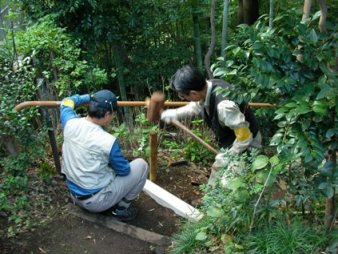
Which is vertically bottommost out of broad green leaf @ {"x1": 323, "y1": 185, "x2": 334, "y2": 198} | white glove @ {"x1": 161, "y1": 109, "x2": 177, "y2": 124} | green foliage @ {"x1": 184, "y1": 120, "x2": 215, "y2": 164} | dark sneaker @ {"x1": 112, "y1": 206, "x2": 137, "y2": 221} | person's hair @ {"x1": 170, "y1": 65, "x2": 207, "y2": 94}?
green foliage @ {"x1": 184, "y1": 120, "x2": 215, "y2": 164}

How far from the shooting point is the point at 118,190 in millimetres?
3891

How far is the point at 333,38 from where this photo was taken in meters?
2.37

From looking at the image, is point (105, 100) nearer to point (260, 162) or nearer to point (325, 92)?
point (260, 162)

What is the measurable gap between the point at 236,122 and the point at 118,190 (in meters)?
1.26

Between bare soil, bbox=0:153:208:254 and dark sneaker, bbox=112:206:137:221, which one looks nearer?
bare soil, bbox=0:153:208:254

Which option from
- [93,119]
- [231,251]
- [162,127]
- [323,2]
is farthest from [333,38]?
[162,127]

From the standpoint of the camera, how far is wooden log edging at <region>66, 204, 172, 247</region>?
12.2ft

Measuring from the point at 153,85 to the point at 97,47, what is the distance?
4.45 ft

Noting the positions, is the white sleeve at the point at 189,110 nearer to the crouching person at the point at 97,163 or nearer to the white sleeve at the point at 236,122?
the white sleeve at the point at 236,122

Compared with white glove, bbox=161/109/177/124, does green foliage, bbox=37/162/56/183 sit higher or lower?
lower

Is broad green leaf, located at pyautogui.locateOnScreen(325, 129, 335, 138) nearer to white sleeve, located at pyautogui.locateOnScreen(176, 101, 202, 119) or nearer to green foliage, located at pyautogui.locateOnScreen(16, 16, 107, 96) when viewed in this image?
white sleeve, located at pyautogui.locateOnScreen(176, 101, 202, 119)

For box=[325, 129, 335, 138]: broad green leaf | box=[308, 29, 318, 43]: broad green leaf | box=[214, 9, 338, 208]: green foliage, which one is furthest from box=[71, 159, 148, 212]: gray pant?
box=[308, 29, 318, 43]: broad green leaf

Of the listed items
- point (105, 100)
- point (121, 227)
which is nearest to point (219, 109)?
point (105, 100)

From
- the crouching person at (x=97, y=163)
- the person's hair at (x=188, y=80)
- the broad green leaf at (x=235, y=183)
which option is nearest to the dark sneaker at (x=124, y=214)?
the crouching person at (x=97, y=163)
